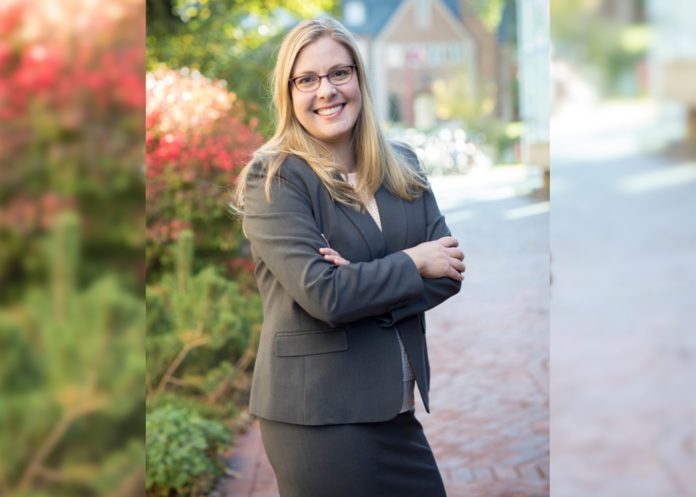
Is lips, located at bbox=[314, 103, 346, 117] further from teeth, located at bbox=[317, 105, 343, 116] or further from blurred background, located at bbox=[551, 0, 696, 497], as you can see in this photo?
blurred background, located at bbox=[551, 0, 696, 497]

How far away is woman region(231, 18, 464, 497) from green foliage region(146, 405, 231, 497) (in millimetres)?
1772

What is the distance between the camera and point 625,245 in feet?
2.69

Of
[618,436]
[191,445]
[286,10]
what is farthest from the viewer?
[286,10]

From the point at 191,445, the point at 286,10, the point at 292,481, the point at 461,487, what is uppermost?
the point at 286,10

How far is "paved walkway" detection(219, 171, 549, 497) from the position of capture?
13.1 feet

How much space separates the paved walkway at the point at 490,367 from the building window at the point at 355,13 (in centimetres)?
96

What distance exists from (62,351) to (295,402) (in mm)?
1235

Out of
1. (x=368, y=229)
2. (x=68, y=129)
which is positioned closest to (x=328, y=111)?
(x=368, y=229)

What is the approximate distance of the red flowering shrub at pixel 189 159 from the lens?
4.95 m

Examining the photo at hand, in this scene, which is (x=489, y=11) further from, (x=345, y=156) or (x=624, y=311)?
(x=624, y=311)

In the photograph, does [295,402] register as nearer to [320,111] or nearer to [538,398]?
[320,111]

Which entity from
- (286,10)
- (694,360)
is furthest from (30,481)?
(286,10)

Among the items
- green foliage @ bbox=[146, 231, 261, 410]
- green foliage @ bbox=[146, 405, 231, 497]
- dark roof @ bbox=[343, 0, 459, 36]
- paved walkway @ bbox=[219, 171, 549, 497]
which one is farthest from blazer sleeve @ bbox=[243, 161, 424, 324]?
dark roof @ bbox=[343, 0, 459, 36]

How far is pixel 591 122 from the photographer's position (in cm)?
76
